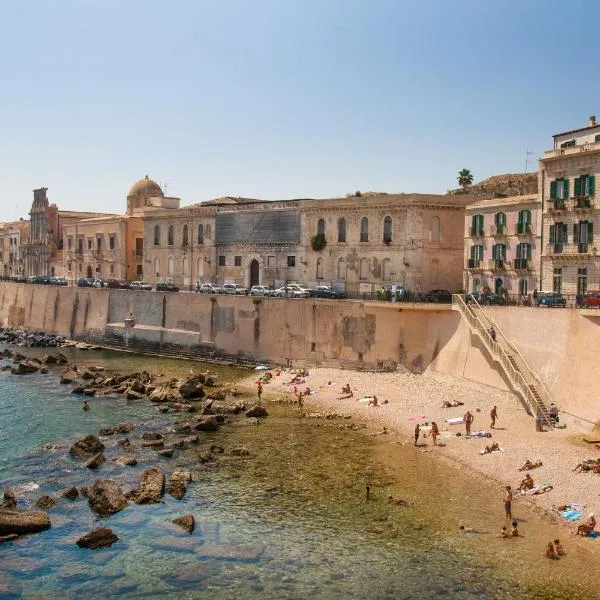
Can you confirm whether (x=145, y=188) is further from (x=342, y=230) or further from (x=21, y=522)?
(x=21, y=522)

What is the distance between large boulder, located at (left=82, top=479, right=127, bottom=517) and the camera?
76.8 feet

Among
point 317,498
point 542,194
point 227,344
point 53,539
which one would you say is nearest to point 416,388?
point 542,194

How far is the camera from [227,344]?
52.5 m

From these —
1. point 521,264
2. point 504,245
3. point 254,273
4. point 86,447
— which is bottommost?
point 86,447

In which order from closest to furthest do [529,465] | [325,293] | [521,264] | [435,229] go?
[529,465] < [521,264] < [325,293] < [435,229]

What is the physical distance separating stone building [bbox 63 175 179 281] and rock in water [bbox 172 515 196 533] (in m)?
48.2

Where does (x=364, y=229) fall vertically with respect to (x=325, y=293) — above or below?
above

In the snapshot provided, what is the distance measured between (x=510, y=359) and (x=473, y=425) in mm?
4248

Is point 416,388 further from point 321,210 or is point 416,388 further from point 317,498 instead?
point 321,210

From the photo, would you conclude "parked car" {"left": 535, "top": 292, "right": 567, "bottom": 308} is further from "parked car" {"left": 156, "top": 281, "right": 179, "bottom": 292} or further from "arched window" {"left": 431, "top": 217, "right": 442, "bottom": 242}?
"parked car" {"left": 156, "top": 281, "right": 179, "bottom": 292}

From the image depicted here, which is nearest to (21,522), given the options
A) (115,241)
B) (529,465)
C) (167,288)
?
(529,465)

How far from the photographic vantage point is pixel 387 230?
164ft

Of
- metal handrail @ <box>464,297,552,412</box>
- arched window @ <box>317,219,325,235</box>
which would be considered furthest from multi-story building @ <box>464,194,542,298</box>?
arched window @ <box>317,219,325,235</box>

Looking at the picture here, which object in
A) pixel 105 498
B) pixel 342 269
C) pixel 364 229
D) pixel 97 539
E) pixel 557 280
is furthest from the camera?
pixel 342 269
